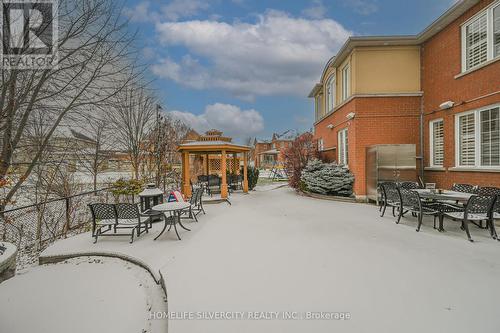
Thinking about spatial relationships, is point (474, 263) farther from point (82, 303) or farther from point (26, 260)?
point (26, 260)

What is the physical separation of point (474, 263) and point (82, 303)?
6162mm

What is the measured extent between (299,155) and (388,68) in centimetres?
590

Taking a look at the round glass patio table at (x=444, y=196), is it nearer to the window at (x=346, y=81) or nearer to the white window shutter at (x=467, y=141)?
the white window shutter at (x=467, y=141)

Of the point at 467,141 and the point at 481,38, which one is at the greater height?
the point at 481,38

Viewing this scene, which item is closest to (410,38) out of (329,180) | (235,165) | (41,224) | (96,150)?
(329,180)

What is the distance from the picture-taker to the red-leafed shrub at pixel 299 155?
12.9 m

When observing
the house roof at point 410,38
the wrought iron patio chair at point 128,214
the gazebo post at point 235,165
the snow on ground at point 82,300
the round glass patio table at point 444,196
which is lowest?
the snow on ground at point 82,300

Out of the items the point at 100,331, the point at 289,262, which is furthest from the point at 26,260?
the point at 289,262

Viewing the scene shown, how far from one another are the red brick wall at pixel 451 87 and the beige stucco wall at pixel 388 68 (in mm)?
359

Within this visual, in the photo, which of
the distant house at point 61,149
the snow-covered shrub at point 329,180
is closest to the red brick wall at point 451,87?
the snow-covered shrub at point 329,180

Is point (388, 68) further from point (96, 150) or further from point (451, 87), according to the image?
point (96, 150)

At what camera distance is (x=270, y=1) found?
11266 millimetres

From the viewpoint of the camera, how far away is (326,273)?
11.1ft

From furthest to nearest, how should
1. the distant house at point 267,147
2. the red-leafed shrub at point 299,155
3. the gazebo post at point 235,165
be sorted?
the distant house at point 267,147 → the gazebo post at point 235,165 → the red-leafed shrub at point 299,155
